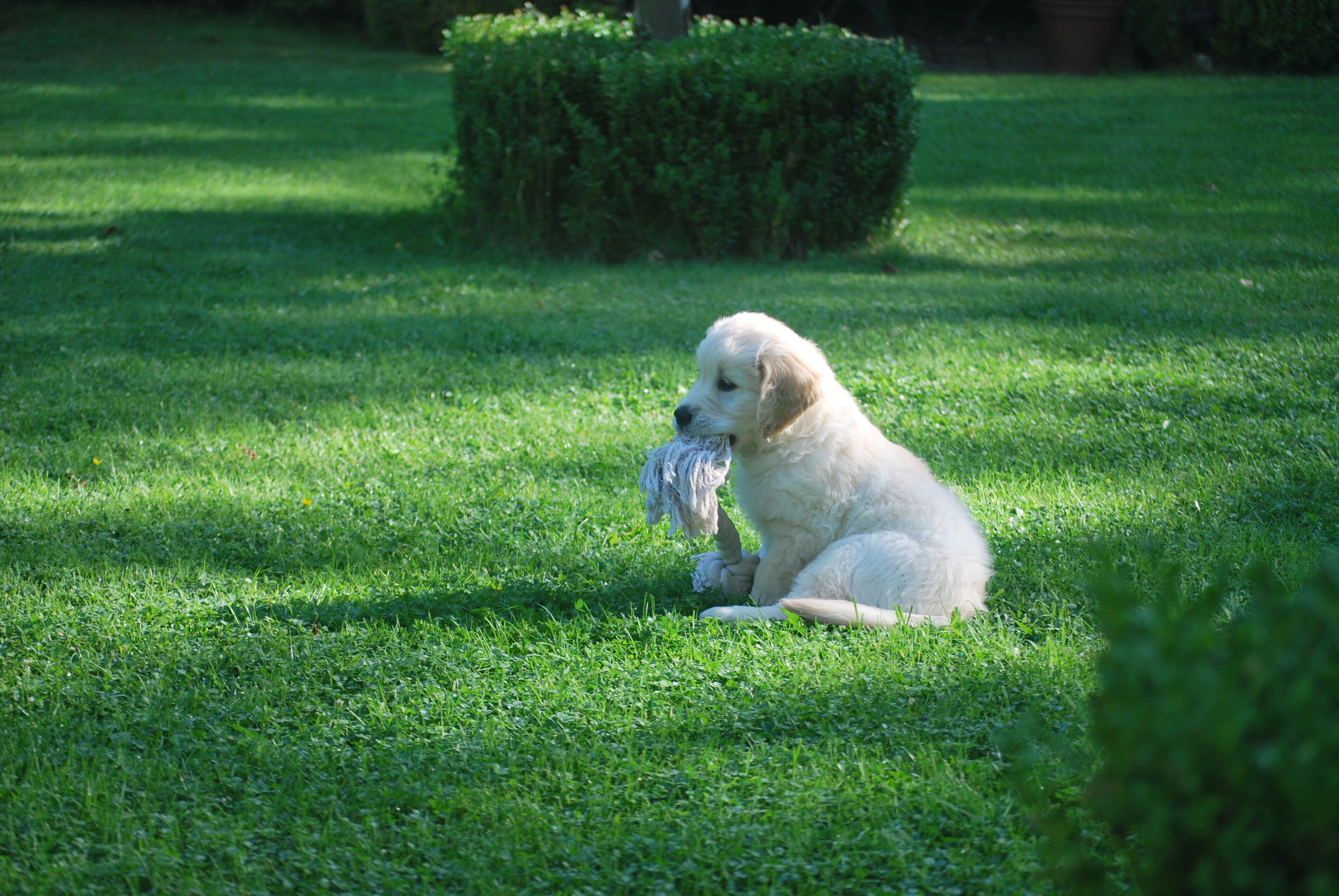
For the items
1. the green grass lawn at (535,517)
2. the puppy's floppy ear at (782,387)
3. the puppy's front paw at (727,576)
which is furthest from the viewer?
the puppy's front paw at (727,576)

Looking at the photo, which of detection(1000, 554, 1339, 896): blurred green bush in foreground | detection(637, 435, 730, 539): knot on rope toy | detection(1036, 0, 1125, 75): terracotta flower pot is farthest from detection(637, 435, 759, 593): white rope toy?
detection(1036, 0, 1125, 75): terracotta flower pot

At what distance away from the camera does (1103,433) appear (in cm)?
561

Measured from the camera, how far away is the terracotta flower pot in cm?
1797

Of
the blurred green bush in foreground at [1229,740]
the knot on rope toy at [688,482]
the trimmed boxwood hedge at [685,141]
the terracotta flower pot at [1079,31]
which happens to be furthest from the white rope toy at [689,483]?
the terracotta flower pot at [1079,31]

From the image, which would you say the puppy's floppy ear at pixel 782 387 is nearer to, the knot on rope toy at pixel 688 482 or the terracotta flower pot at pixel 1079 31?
the knot on rope toy at pixel 688 482

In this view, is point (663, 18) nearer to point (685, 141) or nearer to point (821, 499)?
point (685, 141)

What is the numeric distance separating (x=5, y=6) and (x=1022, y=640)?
1016 inches

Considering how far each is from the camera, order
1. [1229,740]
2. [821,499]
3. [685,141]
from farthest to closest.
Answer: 1. [685,141]
2. [821,499]
3. [1229,740]

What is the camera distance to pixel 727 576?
163 inches

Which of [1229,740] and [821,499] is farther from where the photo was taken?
[821,499]

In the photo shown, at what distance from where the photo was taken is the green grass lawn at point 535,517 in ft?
8.85

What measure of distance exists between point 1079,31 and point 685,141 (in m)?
12.3

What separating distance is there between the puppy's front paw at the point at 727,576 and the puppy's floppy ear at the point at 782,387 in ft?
2.14

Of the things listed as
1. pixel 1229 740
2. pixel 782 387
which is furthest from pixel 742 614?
pixel 1229 740
